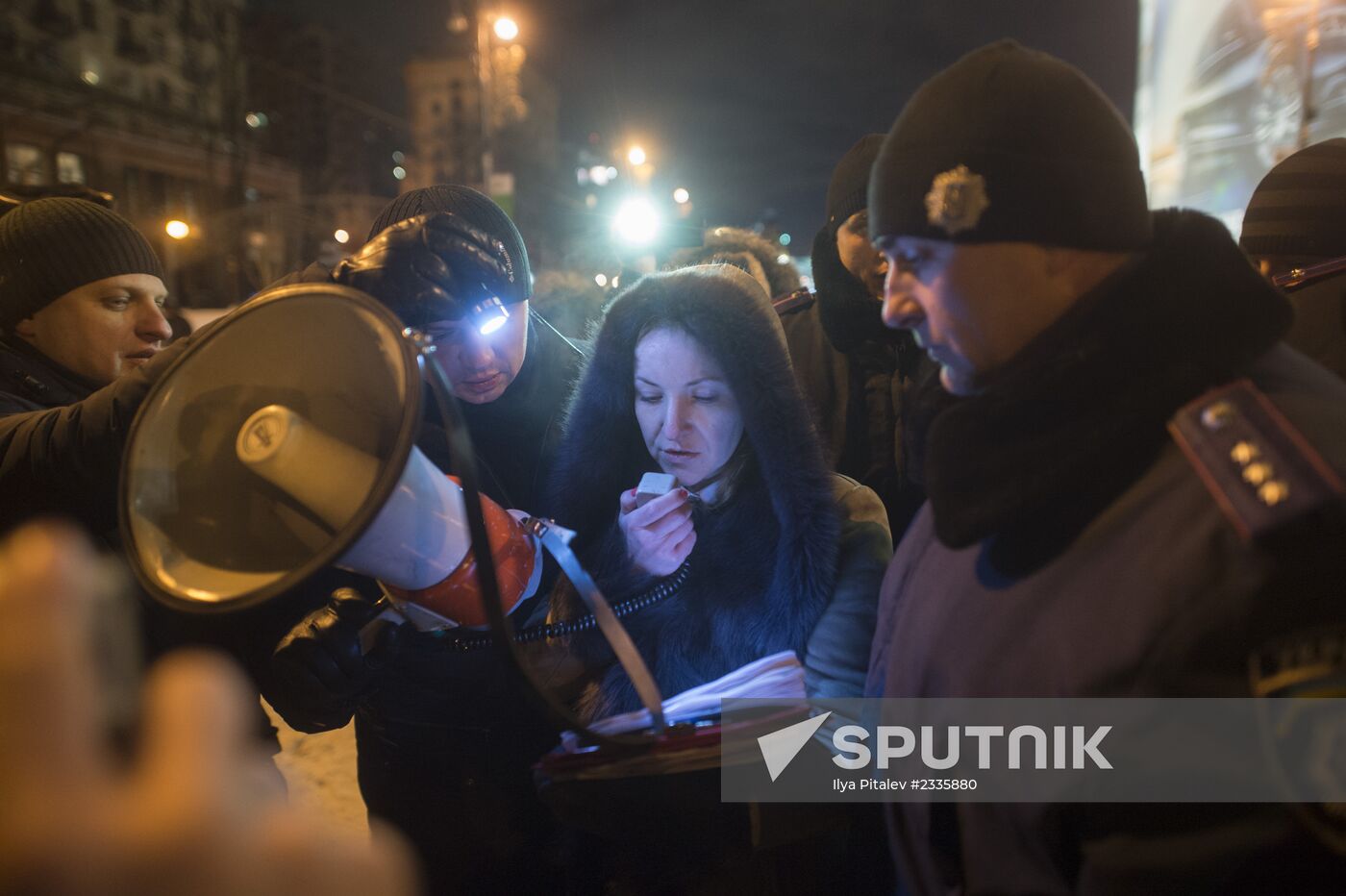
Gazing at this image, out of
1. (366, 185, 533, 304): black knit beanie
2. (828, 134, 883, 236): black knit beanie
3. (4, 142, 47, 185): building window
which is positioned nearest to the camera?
(366, 185, 533, 304): black knit beanie

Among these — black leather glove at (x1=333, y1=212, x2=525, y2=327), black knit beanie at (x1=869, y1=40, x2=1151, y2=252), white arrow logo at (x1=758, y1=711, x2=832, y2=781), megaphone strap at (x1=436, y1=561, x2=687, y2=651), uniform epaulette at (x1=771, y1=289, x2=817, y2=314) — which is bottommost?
megaphone strap at (x1=436, y1=561, x2=687, y2=651)

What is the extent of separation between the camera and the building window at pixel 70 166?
29931 mm

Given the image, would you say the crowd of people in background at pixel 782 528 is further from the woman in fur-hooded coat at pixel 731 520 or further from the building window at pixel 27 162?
the building window at pixel 27 162

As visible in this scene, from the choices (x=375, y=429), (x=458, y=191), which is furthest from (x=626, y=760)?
(x=458, y=191)

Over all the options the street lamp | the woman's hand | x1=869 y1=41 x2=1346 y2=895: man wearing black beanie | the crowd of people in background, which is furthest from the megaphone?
the street lamp

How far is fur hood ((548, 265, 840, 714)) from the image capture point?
1804 millimetres

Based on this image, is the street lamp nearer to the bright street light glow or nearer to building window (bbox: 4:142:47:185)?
the bright street light glow

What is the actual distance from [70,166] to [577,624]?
4062 cm

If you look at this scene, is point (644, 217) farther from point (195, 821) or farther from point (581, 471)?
point (195, 821)

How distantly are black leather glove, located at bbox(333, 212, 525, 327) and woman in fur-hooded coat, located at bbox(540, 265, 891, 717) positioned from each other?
69 centimetres

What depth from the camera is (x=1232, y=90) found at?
47.9 ft

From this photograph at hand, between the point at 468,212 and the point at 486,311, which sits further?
the point at 468,212

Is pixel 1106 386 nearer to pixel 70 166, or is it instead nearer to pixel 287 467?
pixel 287 467

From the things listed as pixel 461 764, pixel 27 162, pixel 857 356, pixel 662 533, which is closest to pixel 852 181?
pixel 857 356
